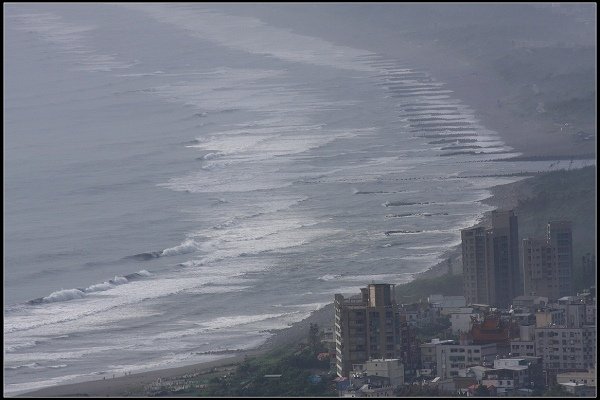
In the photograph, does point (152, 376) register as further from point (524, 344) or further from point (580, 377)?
point (580, 377)

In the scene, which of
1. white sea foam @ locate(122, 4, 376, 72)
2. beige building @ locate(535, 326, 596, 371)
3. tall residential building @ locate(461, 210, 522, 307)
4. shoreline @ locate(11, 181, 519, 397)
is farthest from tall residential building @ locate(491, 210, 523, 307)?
white sea foam @ locate(122, 4, 376, 72)

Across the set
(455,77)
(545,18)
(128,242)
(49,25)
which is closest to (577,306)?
(128,242)

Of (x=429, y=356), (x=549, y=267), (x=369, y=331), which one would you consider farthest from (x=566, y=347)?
(x=549, y=267)

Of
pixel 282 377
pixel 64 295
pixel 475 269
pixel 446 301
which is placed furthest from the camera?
pixel 64 295

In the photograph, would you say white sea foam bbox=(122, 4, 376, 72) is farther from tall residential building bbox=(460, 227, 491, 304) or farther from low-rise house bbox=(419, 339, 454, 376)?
low-rise house bbox=(419, 339, 454, 376)

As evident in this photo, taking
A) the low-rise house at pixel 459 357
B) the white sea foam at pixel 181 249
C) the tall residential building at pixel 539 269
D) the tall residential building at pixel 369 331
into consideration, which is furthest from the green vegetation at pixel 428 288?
the white sea foam at pixel 181 249

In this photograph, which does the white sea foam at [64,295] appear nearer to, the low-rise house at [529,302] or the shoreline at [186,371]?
the shoreline at [186,371]
